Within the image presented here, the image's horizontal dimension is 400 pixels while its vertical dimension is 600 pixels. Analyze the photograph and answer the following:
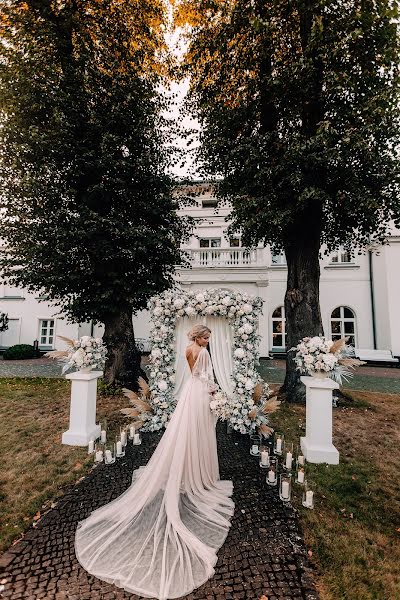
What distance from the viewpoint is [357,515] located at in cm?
416

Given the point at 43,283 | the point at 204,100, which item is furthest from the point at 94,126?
the point at 43,283

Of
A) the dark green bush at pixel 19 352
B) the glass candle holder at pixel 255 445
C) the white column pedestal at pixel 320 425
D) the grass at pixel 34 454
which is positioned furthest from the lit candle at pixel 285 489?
the dark green bush at pixel 19 352

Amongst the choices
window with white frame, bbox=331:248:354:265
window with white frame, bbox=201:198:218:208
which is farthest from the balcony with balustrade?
window with white frame, bbox=201:198:218:208

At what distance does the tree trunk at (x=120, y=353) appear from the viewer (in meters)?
10.4

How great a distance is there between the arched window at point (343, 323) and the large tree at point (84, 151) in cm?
1261

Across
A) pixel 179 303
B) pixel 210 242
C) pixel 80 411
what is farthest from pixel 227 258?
pixel 80 411

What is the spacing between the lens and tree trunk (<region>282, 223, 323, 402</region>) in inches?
370

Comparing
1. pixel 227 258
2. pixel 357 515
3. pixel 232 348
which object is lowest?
pixel 357 515

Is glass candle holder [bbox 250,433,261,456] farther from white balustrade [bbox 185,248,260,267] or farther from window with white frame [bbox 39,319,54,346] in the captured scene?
window with white frame [bbox 39,319,54,346]

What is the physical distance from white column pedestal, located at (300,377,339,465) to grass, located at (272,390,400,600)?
21cm

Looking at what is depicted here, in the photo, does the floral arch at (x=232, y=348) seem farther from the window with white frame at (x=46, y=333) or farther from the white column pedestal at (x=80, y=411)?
the window with white frame at (x=46, y=333)

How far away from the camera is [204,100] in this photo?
9383 mm

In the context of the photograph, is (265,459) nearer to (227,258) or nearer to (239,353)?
(239,353)

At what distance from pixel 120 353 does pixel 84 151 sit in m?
6.24
